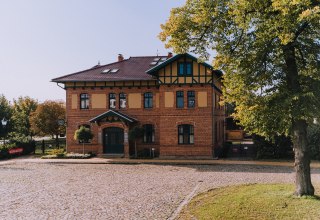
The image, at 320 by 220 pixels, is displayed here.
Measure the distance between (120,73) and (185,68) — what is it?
19.2 ft

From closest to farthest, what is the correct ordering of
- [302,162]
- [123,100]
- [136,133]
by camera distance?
[302,162]
[136,133]
[123,100]

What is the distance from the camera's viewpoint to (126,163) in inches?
974

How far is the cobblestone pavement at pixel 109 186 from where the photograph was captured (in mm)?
11684

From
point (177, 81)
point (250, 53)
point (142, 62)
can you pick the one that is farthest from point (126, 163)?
point (250, 53)

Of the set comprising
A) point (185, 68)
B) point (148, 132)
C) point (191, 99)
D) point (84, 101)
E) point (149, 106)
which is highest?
point (185, 68)

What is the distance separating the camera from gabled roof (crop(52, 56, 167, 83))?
92.6 feet

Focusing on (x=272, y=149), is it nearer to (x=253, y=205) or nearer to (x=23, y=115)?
(x=253, y=205)

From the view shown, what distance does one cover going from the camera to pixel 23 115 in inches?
1657

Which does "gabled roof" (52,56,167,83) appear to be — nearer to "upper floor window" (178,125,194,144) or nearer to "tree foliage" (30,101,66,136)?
"upper floor window" (178,125,194,144)

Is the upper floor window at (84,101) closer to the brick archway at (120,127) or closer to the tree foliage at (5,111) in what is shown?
the brick archway at (120,127)

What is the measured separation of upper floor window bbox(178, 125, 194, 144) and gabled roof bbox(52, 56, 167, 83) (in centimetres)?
457

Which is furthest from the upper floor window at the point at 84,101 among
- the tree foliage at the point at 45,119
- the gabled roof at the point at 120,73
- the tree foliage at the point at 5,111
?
the tree foliage at the point at 5,111

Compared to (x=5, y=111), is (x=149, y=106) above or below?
below

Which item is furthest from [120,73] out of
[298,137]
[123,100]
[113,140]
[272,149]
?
[298,137]
